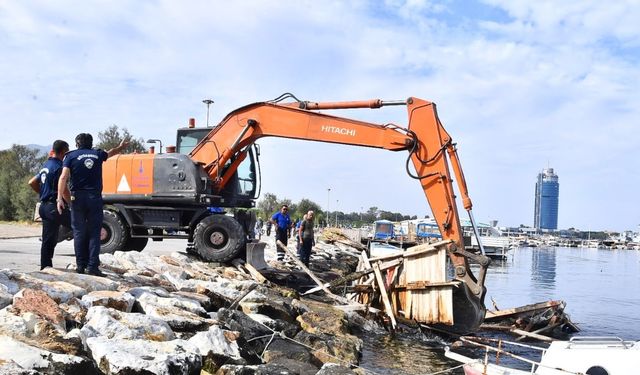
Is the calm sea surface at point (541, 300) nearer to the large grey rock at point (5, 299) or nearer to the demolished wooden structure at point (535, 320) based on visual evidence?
the demolished wooden structure at point (535, 320)

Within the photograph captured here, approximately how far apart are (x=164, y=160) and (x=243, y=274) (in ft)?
10.3

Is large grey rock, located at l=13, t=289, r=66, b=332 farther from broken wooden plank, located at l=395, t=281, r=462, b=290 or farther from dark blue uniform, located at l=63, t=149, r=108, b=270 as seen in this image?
broken wooden plank, located at l=395, t=281, r=462, b=290

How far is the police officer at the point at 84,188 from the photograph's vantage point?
805cm

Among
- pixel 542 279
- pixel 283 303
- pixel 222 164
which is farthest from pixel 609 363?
pixel 542 279

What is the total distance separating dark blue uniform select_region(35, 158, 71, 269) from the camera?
8344mm

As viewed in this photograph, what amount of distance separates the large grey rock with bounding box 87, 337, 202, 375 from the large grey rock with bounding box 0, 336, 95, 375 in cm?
30

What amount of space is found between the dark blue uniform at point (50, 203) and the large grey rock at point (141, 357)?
2911mm

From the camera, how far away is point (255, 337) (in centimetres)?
855

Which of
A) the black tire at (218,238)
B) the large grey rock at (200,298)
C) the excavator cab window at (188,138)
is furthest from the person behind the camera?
the excavator cab window at (188,138)

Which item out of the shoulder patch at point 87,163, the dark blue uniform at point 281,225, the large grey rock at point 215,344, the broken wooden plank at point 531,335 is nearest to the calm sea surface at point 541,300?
the broken wooden plank at point 531,335

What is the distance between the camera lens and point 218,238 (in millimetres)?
14023

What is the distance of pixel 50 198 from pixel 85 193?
57 cm

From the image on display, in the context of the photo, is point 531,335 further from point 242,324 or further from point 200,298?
point 200,298

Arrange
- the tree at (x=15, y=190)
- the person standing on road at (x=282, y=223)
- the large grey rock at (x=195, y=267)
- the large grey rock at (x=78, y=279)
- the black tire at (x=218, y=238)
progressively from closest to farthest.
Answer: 1. the large grey rock at (x=78, y=279)
2. the large grey rock at (x=195, y=267)
3. the black tire at (x=218, y=238)
4. the person standing on road at (x=282, y=223)
5. the tree at (x=15, y=190)
